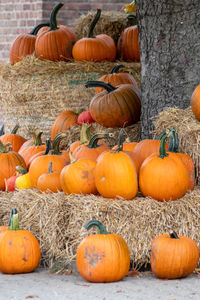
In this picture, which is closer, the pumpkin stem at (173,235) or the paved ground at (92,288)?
the paved ground at (92,288)

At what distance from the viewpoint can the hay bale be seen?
231 inches

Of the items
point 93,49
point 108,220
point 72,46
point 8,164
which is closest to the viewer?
point 108,220

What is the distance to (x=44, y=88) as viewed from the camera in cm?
600

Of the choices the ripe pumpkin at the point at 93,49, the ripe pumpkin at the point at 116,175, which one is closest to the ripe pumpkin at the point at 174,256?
the ripe pumpkin at the point at 116,175

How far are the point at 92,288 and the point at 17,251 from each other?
0.55m

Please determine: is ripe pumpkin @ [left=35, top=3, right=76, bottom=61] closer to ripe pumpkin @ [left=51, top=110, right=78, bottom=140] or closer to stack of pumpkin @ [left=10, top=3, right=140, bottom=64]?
stack of pumpkin @ [left=10, top=3, right=140, bottom=64]

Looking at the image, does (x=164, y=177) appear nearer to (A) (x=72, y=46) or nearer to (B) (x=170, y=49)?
(B) (x=170, y=49)

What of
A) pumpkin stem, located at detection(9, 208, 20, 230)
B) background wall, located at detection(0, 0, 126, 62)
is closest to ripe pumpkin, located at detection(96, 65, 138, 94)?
pumpkin stem, located at detection(9, 208, 20, 230)

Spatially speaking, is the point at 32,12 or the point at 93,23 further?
the point at 32,12

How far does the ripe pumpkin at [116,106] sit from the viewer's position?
4.89 meters

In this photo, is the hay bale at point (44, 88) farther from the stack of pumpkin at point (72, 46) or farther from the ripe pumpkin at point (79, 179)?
the ripe pumpkin at point (79, 179)

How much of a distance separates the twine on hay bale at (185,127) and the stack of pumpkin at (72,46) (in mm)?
2012

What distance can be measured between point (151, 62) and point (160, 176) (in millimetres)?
1243

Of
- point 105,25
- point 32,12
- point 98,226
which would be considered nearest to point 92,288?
point 98,226
